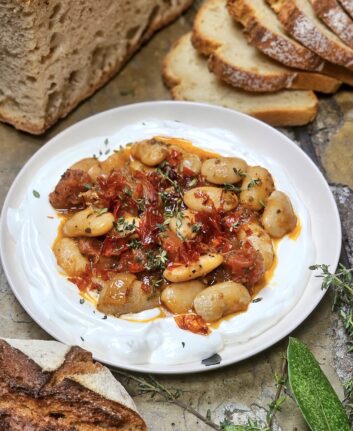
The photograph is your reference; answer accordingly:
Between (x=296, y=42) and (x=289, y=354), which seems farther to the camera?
(x=296, y=42)

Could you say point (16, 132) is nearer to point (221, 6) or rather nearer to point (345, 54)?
point (221, 6)

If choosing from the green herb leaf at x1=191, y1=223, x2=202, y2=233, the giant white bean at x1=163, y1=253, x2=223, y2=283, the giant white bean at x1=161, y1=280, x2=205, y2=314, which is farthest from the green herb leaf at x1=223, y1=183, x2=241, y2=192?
the giant white bean at x1=161, y1=280, x2=205, y2=314

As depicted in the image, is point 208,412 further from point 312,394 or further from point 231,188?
point 231,188

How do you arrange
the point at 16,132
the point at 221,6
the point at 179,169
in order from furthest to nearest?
the point at 221,6, the point at 16,132, the point at 179,169

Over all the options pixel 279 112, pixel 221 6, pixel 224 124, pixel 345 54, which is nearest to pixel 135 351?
pixel 224 124

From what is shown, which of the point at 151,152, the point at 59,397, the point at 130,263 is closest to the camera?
the point at 59,397

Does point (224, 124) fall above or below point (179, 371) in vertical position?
above

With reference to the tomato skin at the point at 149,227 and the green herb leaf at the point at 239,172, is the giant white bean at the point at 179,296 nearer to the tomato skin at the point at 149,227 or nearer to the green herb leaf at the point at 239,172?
the tomato skin at the point at 149,227

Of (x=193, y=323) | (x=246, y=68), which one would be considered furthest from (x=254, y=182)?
(x=246, y=68)
